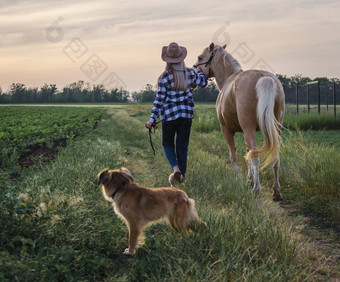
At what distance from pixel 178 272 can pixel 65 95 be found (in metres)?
118

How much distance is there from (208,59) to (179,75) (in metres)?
2.16

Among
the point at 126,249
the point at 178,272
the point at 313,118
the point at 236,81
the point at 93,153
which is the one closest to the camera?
the point at 178,272

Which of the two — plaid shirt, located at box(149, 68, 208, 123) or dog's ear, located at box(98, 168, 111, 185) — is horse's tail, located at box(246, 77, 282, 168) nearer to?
plaid shirt, located at box(149, 68, 208, 123)

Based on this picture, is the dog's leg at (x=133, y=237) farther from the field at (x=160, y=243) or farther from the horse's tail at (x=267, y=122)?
the horse's tail at (x=267, y=122)

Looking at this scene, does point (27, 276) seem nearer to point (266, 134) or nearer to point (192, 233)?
point (192, 233)

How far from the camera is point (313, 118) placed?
698 inches

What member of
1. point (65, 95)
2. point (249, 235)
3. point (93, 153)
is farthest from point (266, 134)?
point (65, 95)

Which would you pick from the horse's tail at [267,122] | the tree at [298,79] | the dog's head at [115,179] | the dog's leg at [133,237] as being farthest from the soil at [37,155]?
the tree at [298,79]

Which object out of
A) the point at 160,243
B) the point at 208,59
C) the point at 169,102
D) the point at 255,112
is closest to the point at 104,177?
the point at 160,243

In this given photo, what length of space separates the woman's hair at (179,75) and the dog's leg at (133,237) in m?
2.50

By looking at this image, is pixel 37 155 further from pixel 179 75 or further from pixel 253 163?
pixel 253 163

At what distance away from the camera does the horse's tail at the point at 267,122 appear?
5.66 meters

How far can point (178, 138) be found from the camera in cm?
586

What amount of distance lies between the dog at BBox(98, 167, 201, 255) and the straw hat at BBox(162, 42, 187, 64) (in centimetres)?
233
